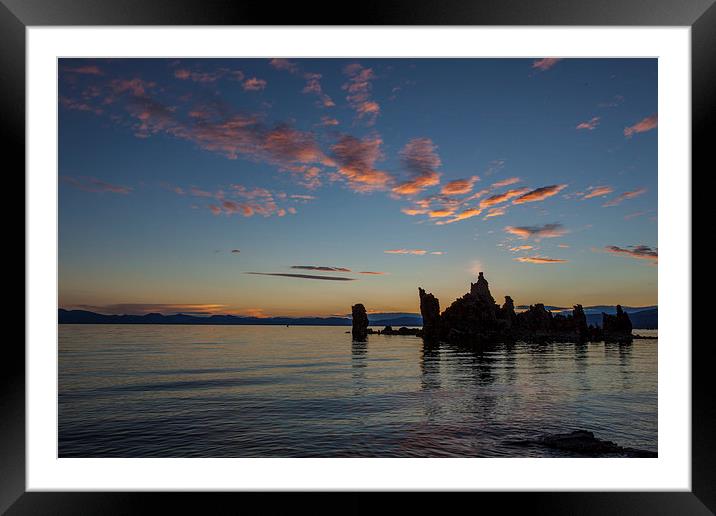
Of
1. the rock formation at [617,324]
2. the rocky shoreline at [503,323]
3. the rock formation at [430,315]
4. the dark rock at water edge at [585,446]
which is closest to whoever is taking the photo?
the dark rock at water edge at [585,446]

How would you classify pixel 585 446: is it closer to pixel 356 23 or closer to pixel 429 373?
pixel 356 23

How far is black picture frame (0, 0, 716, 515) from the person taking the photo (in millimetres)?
2148

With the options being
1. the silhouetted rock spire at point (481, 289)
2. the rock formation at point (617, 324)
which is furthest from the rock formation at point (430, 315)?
the rock formation at point (617, 324)

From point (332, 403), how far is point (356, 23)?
38.1ft

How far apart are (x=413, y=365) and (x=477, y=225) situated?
14.7 metres

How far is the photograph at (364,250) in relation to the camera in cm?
1018

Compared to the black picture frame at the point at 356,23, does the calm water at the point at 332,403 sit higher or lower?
lower

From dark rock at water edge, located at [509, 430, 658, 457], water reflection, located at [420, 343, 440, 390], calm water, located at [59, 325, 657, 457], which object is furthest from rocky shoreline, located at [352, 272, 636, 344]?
dark rock at water edge, located at [509, 430, 658, 457]

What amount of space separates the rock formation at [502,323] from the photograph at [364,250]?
0.72 feet

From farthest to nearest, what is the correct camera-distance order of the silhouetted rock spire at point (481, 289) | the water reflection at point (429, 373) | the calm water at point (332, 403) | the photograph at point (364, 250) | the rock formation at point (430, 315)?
the rock formation at point (430, 315) < the silhouetted rock spire at point (481, 289) < the water reflection at point (429, 373) < the photograph at point (364, 250) < the calm water at point (332, 403)

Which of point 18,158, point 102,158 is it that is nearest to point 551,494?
point 18,158

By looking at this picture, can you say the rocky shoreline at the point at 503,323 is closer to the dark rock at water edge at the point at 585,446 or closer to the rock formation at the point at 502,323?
the rock formation at the point at 502,323

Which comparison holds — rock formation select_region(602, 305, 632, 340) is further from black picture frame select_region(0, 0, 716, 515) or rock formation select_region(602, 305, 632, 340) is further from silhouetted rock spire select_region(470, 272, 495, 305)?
black picture frame select_region(0, 0, 716, 515)

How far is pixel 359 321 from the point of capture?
40781 mm
